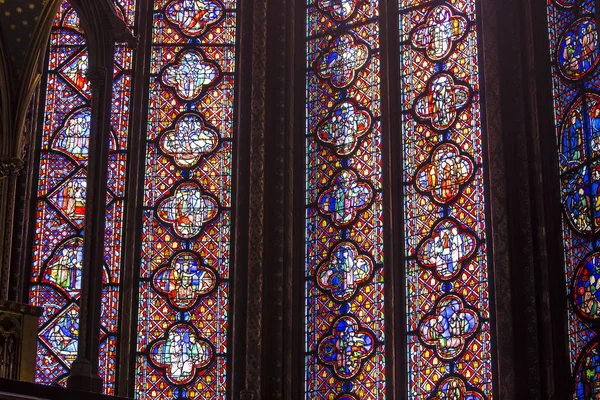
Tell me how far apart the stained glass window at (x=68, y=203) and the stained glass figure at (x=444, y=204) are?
3270 mm

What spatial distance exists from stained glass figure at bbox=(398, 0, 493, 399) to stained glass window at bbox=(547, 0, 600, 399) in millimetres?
967

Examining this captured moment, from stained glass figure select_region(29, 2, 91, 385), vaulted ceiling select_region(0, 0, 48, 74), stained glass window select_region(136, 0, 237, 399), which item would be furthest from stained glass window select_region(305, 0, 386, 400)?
vaulted ceiling select_region(0, 0, 48, 74)

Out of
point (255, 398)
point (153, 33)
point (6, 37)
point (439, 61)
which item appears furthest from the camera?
point (153, 33)

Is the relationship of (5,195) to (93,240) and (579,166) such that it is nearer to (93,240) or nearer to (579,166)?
(93,240)

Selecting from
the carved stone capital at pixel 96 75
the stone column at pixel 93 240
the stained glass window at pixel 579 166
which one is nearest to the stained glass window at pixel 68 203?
the stone column at pixel 93 240

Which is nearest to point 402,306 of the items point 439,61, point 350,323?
point 350,323

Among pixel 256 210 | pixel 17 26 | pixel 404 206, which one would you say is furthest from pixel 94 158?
pixel 404 206

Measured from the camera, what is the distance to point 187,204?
616 inches

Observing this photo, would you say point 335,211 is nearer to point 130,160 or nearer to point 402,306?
point 402,306

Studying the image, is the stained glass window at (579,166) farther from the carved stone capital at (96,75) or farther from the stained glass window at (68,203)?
the stained glass window at (68,203)

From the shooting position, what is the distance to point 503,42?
1434 cm

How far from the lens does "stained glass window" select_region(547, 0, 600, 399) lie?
13008mm

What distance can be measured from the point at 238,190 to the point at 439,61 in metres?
2.60

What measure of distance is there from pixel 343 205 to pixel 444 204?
1.22m
